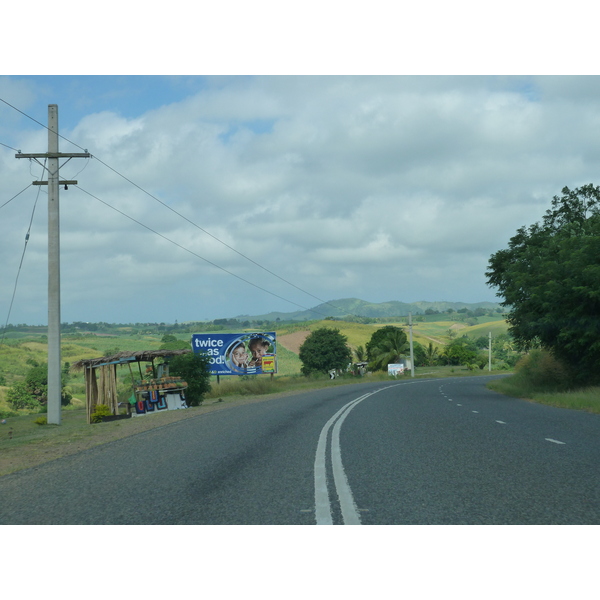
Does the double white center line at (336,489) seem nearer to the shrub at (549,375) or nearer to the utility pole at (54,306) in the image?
the utility pole at (54,306)

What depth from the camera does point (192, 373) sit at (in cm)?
3250

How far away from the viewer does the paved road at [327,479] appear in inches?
241

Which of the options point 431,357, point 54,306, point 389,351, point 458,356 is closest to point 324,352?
point 389,351

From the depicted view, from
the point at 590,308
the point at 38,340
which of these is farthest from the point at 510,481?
the point at 38,340

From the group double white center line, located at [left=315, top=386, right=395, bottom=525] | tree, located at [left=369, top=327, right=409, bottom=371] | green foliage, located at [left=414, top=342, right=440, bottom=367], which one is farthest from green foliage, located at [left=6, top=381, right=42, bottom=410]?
green foliage, located at [left=414, top=342, right=440, bottom=367]

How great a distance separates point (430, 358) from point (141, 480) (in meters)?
104

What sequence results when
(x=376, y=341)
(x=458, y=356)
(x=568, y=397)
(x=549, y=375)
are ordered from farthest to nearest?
1. (x=458, y=356)
2. (x=376, y=341)
3. (x=549, y=375)
4. (x=568, y=397)

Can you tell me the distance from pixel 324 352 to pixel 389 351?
12.7 m

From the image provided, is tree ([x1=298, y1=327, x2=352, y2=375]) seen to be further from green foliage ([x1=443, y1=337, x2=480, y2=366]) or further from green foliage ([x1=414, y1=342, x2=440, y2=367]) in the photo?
green foliage ([x1=443, y1=337, x2=480, y2=366])

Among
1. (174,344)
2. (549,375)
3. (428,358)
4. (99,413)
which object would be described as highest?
(174,344)

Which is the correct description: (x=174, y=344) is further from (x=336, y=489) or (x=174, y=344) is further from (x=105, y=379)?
(x=336, y=489)

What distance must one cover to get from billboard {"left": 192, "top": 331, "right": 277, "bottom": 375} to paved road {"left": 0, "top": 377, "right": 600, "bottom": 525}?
145ft

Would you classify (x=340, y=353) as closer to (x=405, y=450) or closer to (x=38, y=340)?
(x=38, y=340)

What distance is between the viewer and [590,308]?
24.4 m
